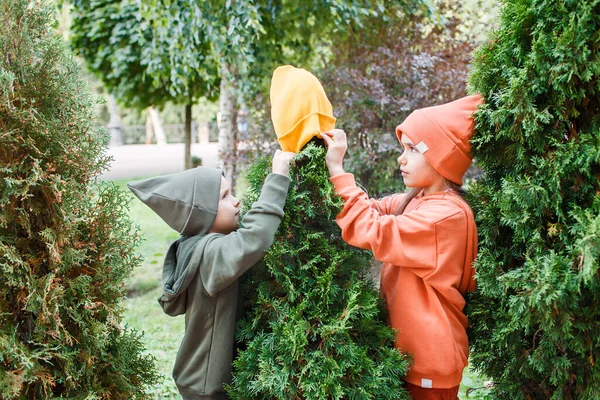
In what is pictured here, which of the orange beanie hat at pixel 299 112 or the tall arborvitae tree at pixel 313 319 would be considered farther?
the orange beanie hat at pixel 299 112

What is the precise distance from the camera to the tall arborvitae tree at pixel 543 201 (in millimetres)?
1844

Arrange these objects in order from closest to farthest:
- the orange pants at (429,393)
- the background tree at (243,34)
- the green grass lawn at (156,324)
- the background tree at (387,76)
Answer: the orange pants at (429,393), the green grass lawn at (156,324), the background tree at (243,34), the background tree at (387,76)

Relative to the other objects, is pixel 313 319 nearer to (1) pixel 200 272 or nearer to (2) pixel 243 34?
(1) pixel 200 272

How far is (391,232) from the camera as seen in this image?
6.96 feet

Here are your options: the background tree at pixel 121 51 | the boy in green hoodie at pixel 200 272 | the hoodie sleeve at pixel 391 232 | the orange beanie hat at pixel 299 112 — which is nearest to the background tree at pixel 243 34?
the background tree at pixel 121 51

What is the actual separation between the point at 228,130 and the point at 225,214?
4829 mm


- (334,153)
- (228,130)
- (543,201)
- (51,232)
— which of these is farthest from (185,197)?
(228,130)

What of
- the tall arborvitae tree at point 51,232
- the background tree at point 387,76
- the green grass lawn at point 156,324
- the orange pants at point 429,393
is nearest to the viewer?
the tall arborvitae tree at point 51,232

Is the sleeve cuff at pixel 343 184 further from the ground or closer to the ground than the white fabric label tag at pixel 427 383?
further from the ground

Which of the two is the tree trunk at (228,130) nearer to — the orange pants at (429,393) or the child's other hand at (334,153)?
the child's other hand at (334,153)

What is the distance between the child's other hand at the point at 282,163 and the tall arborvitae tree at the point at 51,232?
77 centimetres

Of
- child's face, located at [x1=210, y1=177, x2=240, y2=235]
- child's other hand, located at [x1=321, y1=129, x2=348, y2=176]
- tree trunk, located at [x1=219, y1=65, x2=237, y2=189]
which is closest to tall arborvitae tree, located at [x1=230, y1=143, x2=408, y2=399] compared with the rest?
Answer: child's other hand, located at [x1=321, y1=129, x2=348, y2=176]

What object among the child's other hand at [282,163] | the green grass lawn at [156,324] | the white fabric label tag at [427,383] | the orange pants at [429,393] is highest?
the child's other hand at [282,163]

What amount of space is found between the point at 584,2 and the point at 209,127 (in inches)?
1665
